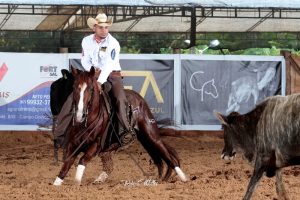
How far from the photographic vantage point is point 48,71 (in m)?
17.2

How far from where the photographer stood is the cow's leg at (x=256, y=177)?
9758 mm

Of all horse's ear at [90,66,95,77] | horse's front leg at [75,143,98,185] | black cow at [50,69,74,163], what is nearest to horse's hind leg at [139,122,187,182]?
horse's front leg at [75,143,98,185]

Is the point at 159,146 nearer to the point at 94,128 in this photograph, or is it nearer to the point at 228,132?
the point at 94,128

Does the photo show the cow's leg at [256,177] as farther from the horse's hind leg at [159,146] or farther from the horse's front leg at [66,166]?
the horse's front leg at [66,166]

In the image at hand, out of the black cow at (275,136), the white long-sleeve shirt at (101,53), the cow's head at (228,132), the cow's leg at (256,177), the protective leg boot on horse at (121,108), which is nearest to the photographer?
the black cow at (275,136)

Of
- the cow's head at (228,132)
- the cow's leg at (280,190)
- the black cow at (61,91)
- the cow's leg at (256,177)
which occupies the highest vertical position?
the black cow at (61,91)

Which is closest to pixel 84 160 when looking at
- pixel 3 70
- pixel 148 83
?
pixel 3 70

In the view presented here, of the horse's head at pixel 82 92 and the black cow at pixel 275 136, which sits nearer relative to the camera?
the black cow at pixel 275 136

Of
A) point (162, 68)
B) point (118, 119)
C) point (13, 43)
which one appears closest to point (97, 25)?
point (118, 119)

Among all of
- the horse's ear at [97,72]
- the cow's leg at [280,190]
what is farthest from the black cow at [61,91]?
the cow's leg at [280,190]

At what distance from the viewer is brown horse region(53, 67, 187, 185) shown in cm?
1123

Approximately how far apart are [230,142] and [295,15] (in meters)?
13.1

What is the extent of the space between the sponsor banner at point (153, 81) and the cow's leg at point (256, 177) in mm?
7603

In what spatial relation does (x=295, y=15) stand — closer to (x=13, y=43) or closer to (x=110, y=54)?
(x=13, y=43)
